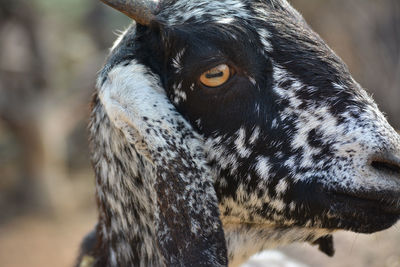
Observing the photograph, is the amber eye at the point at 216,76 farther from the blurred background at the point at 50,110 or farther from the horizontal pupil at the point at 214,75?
the blurred background at the point at 50,110

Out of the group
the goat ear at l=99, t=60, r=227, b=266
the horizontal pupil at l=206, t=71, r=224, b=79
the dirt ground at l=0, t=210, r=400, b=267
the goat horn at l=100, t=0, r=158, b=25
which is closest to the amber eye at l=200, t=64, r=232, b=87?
the horizontal pupil at l=206, t=71, r=224, b=79

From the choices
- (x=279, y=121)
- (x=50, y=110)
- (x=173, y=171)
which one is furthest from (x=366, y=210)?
(x=50, y=110)

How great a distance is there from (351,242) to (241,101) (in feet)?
6.23

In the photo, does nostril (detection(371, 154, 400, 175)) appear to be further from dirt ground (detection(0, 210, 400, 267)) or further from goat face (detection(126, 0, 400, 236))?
dirt ground (detection(0, 210, 400, 267))

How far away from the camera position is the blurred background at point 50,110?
28.6 feet

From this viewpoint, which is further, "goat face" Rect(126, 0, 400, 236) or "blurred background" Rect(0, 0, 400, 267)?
"blurred background" Rect(0, 0, 400, 267)

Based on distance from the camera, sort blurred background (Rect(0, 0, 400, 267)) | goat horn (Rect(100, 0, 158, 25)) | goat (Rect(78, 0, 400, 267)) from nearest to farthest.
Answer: goat (Rect(78, 0, 400, 267)) → goat horn (Rect(100, 0, 158, 25)) → blurred background (Rect(0, 0, 400, 267))

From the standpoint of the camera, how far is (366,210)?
2.48m

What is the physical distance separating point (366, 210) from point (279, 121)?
0.52 m

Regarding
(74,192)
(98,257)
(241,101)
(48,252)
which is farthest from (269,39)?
(74,192)

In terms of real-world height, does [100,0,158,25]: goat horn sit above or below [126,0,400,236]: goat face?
above

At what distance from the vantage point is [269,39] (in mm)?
2605

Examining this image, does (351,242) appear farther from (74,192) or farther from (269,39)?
(74,192)

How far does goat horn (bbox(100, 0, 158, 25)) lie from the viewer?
268 cm
